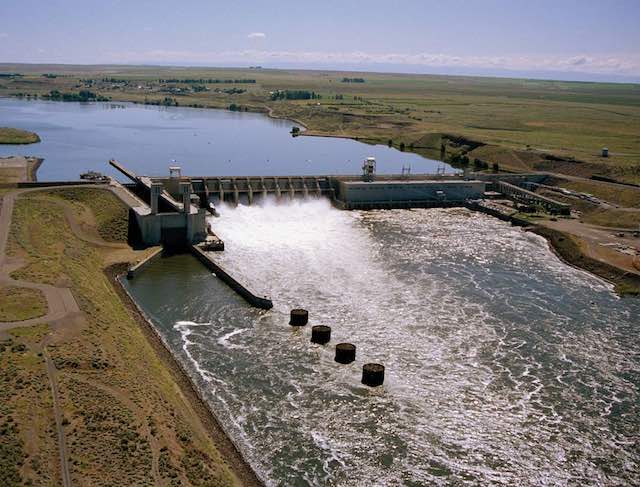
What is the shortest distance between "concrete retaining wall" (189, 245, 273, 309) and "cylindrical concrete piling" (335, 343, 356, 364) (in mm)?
7963

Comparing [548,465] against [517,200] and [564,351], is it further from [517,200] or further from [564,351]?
[517,200]

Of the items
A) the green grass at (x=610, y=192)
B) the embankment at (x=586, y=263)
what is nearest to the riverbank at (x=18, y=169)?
the embankment at (x=586, y=263)

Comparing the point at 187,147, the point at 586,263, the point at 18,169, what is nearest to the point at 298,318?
the point at 586,263

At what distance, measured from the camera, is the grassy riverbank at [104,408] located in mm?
20438

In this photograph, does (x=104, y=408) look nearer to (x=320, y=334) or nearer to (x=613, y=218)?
(x=320, y=334)

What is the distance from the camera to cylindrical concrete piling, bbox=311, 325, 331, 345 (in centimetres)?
3391

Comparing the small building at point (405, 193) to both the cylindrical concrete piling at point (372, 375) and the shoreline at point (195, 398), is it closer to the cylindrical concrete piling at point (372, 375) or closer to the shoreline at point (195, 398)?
the shoreline at point (195, 398)

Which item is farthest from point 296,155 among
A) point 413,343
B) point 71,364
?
point 71,364

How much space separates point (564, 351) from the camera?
3491 cm

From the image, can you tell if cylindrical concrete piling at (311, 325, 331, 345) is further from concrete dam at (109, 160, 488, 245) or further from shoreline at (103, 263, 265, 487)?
concrete dam at (109, 160, 488, 245)

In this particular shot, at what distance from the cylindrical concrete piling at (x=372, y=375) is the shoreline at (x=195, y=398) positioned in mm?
7496

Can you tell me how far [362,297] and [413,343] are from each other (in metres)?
7.53

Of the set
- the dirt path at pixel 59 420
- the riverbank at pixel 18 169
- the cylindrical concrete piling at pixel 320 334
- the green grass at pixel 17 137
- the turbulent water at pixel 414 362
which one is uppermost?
the green grass at pixel 17 137

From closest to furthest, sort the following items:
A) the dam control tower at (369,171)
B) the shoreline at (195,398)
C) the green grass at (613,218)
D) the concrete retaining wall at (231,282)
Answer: the shoreline at (195,398)
the concrete retaining wall at (231,282)
the green grass at (613,218)
the dam control tower at (369,171)
